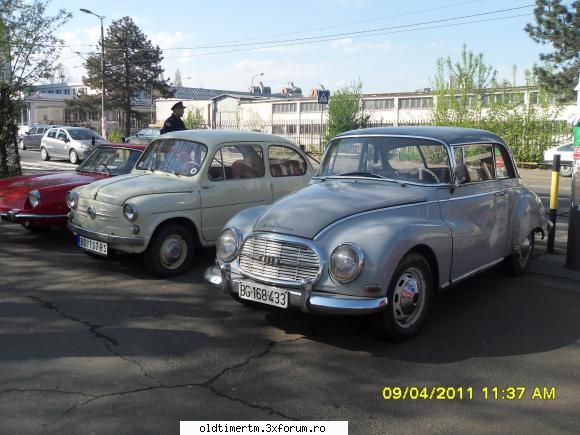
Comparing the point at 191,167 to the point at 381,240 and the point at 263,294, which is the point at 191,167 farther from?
the point at 381,240

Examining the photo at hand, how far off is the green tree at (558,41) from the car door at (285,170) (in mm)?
22357

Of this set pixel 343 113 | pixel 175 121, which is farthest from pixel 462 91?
pixel 175 121

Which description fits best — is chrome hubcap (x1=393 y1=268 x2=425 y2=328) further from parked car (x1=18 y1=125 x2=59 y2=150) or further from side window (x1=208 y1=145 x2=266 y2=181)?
parked car (x1=18 y1=125 x2=59 y2=150)

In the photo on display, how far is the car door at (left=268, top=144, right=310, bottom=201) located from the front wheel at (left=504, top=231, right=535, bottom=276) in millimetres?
2854

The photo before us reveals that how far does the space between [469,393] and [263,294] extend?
5.49ft

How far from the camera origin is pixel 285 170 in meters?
7.72

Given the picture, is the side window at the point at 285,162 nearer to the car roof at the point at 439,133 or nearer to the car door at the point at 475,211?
the car roof at the point at 439,133

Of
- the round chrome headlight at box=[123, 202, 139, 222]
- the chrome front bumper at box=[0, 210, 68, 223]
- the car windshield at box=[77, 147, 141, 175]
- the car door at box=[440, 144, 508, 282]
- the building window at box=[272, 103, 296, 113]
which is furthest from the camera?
the building window at box=[272, 103, 296, 113]

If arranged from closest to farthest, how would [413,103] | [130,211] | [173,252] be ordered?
1. [130,211]
2. [173,252]
3. [413,103]

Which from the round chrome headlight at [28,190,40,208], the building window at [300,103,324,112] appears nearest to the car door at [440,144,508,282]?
the round chrome headlight at [28,190,40,208]

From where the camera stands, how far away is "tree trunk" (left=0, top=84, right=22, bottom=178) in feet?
39.5

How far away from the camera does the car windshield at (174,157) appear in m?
6.91

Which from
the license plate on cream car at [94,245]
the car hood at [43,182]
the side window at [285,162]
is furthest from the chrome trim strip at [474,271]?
the car hood at [43,182]

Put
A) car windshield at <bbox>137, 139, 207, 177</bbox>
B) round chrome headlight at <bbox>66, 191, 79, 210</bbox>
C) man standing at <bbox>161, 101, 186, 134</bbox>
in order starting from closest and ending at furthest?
round chrome headlight at <bbox>66, 191, 79, 210</bbox>
car windshield at <bbox>137, 139, 207, 177</bbox>
man standing at <bbox>161, 101, 186, 134</bbox>
